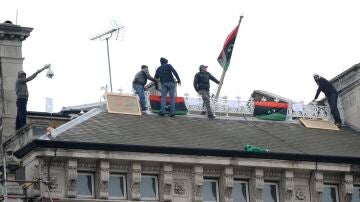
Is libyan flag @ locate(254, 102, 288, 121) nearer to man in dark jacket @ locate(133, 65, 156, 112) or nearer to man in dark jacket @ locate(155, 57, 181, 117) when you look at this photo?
man in dark jacket @ locate(155, 57, 181, 117)

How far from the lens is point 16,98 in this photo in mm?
55750

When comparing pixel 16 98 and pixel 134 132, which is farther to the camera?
pixel 16 98

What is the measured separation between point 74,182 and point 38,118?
6398mm

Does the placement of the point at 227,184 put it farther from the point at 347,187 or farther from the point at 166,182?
the point at 347,187

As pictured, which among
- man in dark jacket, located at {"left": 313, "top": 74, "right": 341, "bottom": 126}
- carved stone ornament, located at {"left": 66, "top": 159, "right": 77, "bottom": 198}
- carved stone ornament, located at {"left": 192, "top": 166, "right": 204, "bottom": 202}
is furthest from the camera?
man in dark jacket, located at {"left": 313, "top": 74, "right": 341, "bottom": 126}

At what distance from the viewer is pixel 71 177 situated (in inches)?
1927

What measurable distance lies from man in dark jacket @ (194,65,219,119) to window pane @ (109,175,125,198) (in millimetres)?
7105

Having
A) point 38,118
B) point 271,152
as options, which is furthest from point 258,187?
point 38,118

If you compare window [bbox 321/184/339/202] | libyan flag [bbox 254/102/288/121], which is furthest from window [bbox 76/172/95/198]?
libyan flag [bbox 254/102/288/121]

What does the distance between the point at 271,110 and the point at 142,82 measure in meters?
5.50

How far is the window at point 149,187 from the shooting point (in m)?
50.4

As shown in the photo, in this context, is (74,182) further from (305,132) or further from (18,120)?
(305,132)

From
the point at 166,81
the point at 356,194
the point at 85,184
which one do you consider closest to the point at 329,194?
the point at 356,194

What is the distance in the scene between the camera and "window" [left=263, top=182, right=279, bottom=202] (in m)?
52.4
